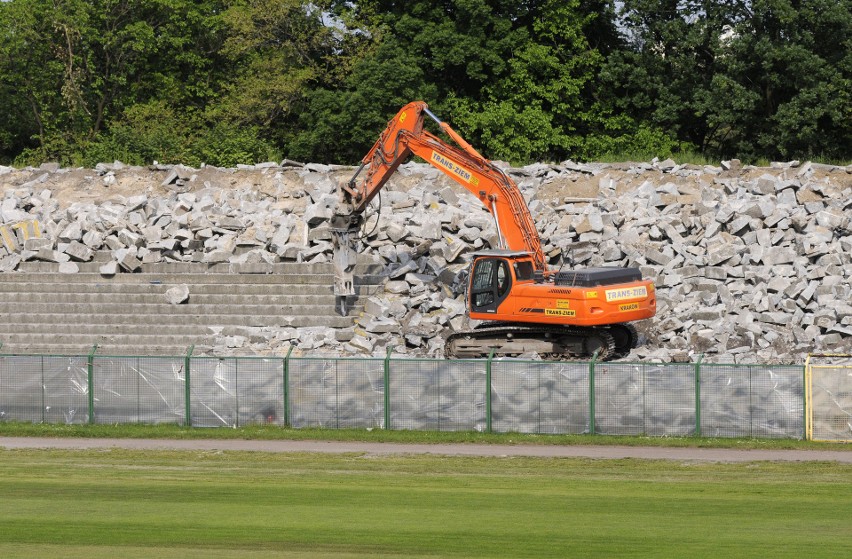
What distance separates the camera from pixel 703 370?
2333cm

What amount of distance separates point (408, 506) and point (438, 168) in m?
15.2

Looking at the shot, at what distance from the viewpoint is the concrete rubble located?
3062 centimetres

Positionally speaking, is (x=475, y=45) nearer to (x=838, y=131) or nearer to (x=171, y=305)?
(x=838, y=131)

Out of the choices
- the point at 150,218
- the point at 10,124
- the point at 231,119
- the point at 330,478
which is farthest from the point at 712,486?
the point at 10,124

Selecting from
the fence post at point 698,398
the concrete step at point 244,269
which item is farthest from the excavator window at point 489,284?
the concrete step at point 244,269

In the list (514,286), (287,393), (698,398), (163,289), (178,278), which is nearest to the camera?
(698,398)

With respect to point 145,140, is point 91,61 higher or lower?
higher

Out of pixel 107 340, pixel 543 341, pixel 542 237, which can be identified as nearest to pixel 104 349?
pixel 107 340

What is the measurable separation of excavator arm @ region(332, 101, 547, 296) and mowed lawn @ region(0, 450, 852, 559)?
9.46m

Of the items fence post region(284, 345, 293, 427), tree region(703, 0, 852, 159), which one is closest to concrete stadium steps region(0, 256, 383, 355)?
fence post region(284, 345, 293, 427)

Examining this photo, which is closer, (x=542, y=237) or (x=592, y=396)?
(x=592, y=396)

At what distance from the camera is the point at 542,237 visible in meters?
36.8

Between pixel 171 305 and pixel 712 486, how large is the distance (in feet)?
63.6

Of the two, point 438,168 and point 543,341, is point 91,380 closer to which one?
point 543,341
